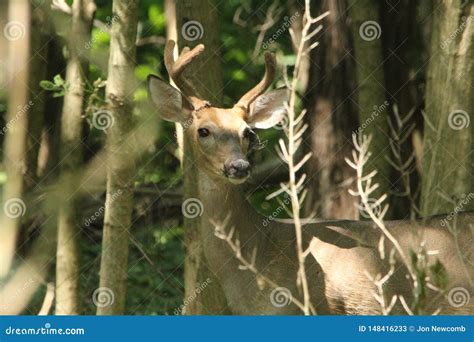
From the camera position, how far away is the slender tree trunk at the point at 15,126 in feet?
32.5

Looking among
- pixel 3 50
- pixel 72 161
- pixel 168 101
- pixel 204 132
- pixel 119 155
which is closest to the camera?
pixel 204 132

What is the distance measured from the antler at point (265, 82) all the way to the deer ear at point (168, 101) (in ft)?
1.50

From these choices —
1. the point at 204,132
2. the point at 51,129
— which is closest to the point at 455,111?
the point at 204,132

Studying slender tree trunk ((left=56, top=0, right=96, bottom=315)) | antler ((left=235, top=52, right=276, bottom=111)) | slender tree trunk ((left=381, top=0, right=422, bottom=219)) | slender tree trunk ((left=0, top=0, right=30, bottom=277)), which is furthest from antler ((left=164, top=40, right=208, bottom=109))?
slender tree trunk ((left=381, top=0, right=422, bottom=219))

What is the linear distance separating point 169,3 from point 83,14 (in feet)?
3.17

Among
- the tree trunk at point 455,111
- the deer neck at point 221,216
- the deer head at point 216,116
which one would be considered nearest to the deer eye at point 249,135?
the deer head at point 216,116

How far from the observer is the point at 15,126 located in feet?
32.6

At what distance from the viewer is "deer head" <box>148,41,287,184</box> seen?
7793mm

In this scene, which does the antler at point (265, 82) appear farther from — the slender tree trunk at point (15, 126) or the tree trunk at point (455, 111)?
the slender tree trunk at point (15, 126)

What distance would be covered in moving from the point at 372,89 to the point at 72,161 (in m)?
2.82

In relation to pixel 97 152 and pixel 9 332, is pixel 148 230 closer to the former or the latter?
pixel 97 152

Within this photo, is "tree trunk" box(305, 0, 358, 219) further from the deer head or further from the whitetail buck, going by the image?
the whitetail buck

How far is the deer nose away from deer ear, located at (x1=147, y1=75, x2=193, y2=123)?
2.57ft

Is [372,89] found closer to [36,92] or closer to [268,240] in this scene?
[268,240]
